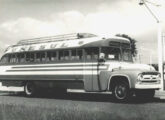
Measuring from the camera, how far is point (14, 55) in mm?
22656

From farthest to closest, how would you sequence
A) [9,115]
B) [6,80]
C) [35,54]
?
[6,80], [35,54], [9,115]

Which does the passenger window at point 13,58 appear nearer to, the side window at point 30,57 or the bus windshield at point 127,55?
the side window at point 30,57

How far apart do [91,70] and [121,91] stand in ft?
6.01

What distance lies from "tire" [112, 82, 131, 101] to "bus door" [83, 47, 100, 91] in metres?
1.00

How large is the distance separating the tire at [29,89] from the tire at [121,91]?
6022 mm

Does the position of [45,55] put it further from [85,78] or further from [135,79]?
[135,79]

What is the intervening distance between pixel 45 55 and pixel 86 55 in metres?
3.29

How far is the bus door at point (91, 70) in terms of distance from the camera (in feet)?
56.7

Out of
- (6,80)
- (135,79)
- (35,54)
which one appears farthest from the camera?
(6,80)

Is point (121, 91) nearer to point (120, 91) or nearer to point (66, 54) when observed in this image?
point (120, 91)

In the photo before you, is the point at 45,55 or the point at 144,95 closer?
the point at 144,95

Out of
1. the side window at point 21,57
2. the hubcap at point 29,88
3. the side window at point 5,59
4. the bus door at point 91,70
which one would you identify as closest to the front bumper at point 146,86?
the bus door at point 91,70

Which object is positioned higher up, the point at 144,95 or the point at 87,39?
the point at 87,39

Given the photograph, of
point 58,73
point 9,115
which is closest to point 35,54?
point 58,73
